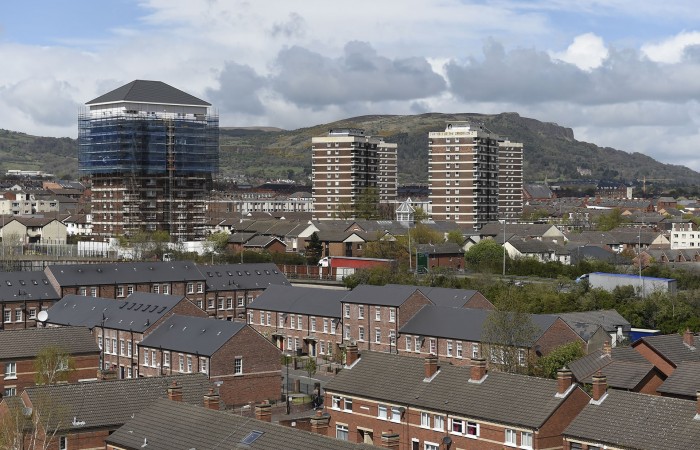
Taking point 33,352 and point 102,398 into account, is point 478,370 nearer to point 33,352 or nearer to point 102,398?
point 102,398

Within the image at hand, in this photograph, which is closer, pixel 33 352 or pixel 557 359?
pixel 557 359

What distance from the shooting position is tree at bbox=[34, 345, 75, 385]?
56.2m

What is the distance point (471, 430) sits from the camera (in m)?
44.5

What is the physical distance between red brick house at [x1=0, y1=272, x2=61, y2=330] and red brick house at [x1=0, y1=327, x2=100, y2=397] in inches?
832

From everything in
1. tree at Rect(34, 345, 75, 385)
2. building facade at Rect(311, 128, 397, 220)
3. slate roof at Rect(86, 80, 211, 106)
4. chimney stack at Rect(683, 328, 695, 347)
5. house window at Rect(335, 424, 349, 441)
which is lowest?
house window at Rect(335, 424, 349, 441)

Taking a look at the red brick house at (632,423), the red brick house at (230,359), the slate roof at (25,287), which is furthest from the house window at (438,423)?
the slate roof at (25,287)

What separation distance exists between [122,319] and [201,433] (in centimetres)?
3795

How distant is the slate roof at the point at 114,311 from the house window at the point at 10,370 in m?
12.6

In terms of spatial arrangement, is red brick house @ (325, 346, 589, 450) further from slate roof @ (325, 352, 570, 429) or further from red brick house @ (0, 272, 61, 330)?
red brick house @ (0, 272, 61, 330)

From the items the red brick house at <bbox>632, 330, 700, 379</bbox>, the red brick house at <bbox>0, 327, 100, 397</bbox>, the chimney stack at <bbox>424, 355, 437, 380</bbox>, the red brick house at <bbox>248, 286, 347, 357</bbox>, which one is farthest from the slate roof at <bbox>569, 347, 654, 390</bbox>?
the red brick house at <bbox>248, 286, 347, 357</bbox>

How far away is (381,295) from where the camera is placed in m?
78.8

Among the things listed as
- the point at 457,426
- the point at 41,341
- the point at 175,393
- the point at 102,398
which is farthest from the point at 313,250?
the point at 175,393

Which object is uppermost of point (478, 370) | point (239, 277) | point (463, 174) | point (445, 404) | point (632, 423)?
point (463, 174)

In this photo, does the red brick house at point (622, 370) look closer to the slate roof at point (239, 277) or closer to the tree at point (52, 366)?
the tree at point (52, 366)
